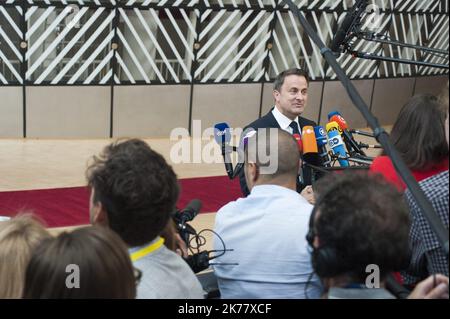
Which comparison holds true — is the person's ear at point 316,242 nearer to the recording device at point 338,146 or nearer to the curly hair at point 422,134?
the curly hair at point 422,134

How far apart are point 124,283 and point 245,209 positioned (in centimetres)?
83

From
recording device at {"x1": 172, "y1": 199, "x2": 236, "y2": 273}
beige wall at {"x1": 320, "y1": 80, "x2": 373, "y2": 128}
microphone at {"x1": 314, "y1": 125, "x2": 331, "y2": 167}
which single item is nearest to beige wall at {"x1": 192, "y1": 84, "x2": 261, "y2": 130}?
beige wall at {"x1": 320, "y1": 80, "x2": 373, "y2": 128}

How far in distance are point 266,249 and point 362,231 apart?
2.15ft

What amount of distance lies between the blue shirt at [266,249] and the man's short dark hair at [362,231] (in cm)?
50

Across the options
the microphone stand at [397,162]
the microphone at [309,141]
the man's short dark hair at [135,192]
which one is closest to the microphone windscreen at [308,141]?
the microphone at [309,141]

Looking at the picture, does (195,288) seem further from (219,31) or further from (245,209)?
(219,31)

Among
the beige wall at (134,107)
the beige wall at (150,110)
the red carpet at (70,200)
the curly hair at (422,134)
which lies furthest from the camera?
the beige wall at (150,110)

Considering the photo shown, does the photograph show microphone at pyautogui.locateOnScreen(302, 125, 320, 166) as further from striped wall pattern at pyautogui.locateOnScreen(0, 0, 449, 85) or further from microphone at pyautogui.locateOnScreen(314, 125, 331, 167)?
striped wall pattern at pyautogui.locateOnScreen(0, 0, 449, 85)

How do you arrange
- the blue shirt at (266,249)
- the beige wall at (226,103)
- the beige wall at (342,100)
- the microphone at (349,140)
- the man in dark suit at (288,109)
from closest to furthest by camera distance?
the blue shirt at (266,249) < the microphone at (349,140) < the man in dark suit at (288,109) < the beige wall at (226,103) < the beige wall at (342,100)

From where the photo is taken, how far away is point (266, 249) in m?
2.13

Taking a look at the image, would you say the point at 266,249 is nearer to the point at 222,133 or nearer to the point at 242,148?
the point at 242,148

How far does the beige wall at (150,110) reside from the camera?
28.6 feet
